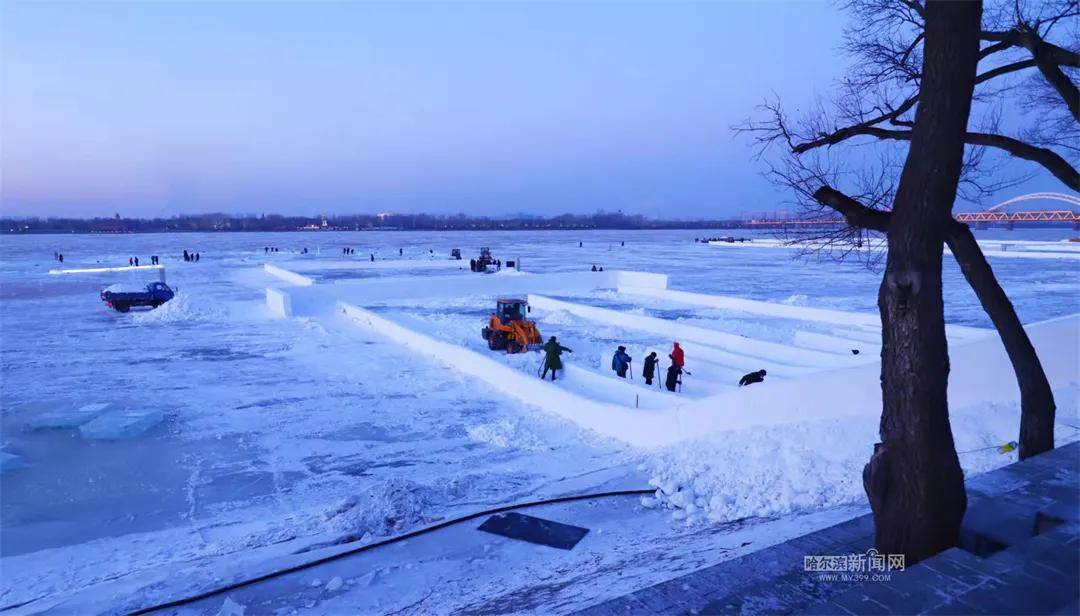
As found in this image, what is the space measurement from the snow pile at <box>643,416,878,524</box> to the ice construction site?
0.03 metres

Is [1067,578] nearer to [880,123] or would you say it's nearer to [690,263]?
[880,123]

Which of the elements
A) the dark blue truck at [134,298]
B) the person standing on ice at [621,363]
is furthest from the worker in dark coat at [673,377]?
the dark blue truck at [134,298]

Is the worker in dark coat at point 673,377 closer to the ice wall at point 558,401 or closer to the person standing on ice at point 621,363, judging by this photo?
the person standing on ice at point 621,363

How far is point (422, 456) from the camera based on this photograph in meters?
A: 8.39

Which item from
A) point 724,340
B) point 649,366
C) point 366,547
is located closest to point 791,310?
point 724,340

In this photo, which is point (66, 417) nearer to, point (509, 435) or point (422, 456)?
point (422, 456)

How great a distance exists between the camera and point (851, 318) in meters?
17.0

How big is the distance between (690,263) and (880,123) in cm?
3928

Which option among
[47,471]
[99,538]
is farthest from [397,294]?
[99,538]

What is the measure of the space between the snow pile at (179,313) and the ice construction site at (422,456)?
3466mm

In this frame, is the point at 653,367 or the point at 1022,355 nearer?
the point at 1022,355

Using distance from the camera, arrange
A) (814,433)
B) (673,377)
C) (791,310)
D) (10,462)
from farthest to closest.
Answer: (791,310)
(673,377)
(10,462)
(814,433)

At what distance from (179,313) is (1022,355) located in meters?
21.6

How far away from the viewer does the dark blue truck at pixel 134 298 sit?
22.2m
